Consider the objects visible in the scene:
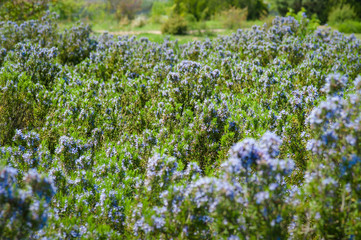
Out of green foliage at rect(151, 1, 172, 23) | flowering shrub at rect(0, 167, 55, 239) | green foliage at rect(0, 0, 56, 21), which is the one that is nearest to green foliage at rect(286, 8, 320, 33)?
green foliage at rect(151, 1, 172, 23)

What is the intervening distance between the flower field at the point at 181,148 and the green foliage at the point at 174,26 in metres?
8.96

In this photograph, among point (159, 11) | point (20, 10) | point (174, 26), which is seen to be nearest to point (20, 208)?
point (20, 10)

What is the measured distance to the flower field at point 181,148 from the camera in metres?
2.40

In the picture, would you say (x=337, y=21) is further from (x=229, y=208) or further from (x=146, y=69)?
(x=229, y=208)

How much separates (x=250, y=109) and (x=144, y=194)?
8.32 ft

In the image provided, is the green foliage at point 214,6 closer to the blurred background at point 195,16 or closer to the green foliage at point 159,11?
the blurred background at point 195,16

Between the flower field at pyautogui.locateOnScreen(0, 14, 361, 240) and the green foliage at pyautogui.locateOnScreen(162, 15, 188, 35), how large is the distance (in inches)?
353

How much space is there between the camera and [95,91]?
5836 mm

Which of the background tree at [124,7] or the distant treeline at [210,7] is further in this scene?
the background tree at [124,7]

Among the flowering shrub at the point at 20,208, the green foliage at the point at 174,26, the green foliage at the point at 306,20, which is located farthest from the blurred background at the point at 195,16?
the flowering shrub at the point at 20,208

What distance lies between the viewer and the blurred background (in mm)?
17931

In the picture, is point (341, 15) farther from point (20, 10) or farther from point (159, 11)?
point (20, 10)

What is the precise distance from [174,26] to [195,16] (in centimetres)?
1043

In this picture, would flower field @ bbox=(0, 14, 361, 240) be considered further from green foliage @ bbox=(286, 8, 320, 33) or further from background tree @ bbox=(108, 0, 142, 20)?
background tree @ bbox=(108, 0, 142, 20)
